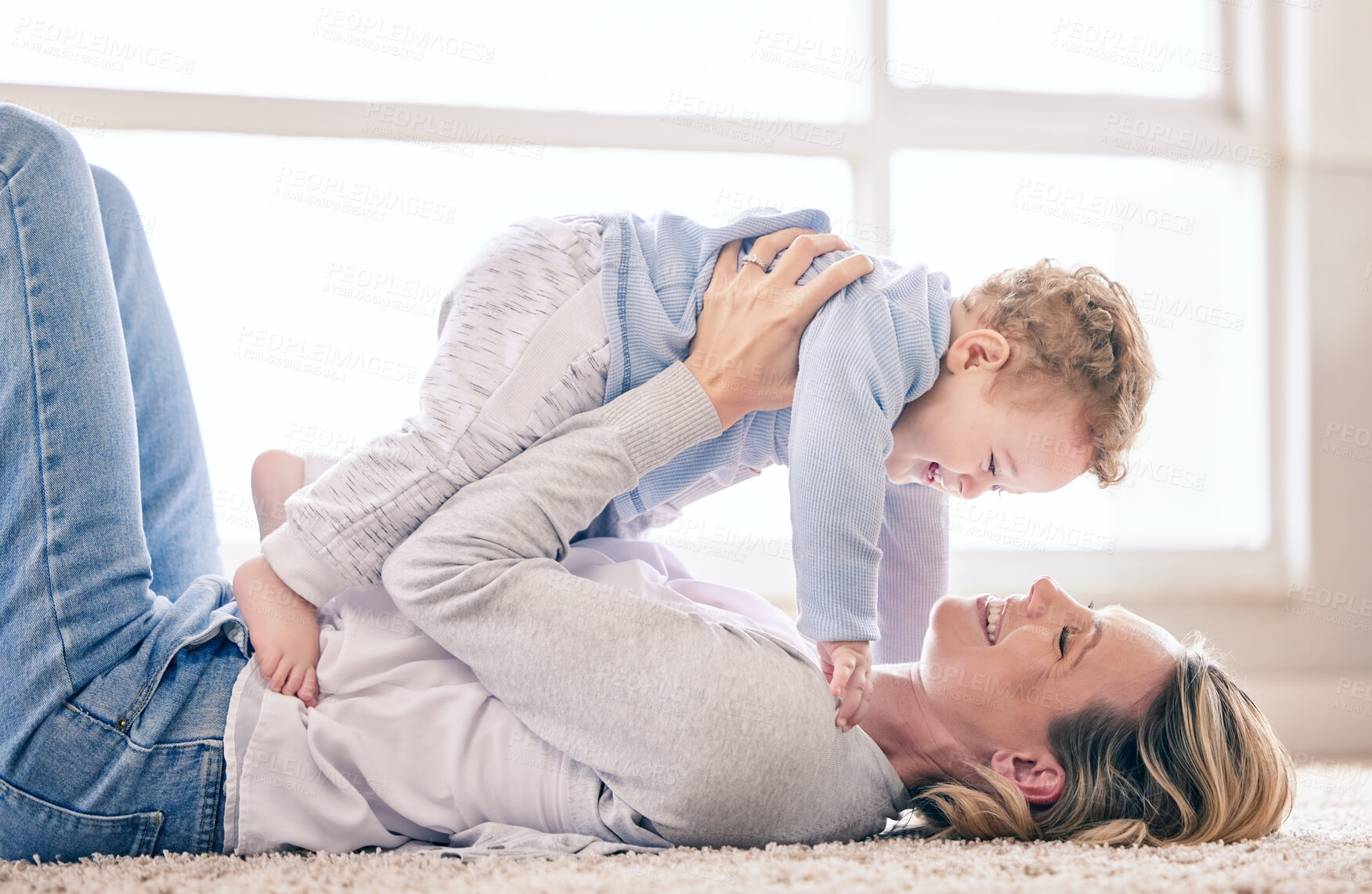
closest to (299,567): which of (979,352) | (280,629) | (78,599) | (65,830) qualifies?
(280,629)

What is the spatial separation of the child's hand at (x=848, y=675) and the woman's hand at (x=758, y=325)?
0.30 meters

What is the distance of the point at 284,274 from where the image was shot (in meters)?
2.07

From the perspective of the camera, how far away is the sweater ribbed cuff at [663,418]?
112 cm

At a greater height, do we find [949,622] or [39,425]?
[39,425]

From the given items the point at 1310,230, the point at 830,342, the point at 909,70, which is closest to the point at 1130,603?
the point at 1310,230

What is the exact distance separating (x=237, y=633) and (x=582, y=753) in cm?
44

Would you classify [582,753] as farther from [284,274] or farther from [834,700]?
[284,274]

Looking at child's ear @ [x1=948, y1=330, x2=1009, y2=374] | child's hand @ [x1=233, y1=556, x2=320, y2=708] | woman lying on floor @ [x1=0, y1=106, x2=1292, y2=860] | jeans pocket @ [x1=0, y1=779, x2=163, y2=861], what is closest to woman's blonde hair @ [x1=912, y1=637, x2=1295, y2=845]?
woman lying on floor @ [x1=0, y1=106, x2=1292, y2=860]

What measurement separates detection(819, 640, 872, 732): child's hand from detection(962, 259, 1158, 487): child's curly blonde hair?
410 mm

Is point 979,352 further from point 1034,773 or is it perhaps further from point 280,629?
point 280,629

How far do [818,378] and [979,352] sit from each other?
24cm

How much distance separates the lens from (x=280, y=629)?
1097 mm

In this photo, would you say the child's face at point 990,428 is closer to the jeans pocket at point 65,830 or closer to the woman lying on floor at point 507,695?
the woman lying on floor at point 507,695

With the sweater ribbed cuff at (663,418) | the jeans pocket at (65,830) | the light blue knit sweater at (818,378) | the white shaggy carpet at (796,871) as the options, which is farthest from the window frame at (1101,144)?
the jeans pocket at (65,830)
